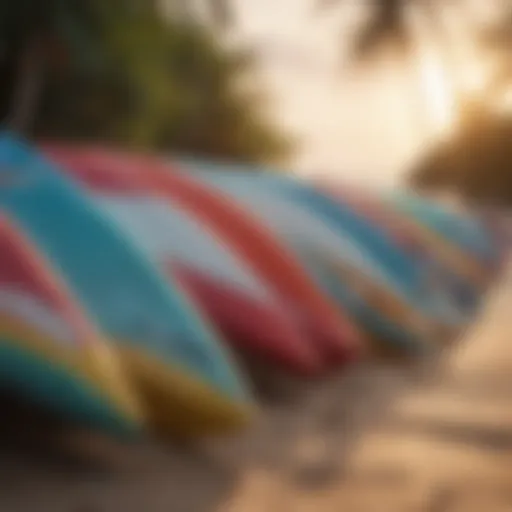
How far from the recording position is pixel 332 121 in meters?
4.77

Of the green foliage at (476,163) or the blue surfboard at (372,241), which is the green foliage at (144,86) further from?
the blue surfboard at (372,241)

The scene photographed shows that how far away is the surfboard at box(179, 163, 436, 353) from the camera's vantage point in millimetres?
1977

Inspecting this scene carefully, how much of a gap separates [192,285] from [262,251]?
0.91 feet

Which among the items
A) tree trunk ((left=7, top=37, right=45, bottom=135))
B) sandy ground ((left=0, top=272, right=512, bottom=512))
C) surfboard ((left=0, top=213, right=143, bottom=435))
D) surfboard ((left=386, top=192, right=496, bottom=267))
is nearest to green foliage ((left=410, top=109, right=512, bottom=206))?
surfboard ((left=386, top=192, right=496, bottom=267))

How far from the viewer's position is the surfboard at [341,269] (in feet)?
6.48

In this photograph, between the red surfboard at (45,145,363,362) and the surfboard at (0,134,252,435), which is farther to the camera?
the red surfboard at (45,145,363,362)

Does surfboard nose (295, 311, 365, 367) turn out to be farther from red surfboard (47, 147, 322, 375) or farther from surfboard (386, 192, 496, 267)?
surfboard (386, 192, 496, 267)

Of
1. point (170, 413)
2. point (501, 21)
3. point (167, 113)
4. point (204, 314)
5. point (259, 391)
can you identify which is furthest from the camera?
point (501, 21)

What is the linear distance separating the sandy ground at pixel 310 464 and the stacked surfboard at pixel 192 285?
2.6 inches

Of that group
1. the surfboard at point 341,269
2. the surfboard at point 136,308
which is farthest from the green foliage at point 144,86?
the surfboard at point 136,308

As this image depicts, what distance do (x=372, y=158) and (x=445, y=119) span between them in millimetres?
579

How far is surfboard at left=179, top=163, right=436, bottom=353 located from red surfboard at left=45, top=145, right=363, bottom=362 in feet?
0.16

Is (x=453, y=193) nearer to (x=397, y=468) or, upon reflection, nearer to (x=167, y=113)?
(x=167, y=113)

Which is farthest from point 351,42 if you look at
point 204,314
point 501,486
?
point 501,486
